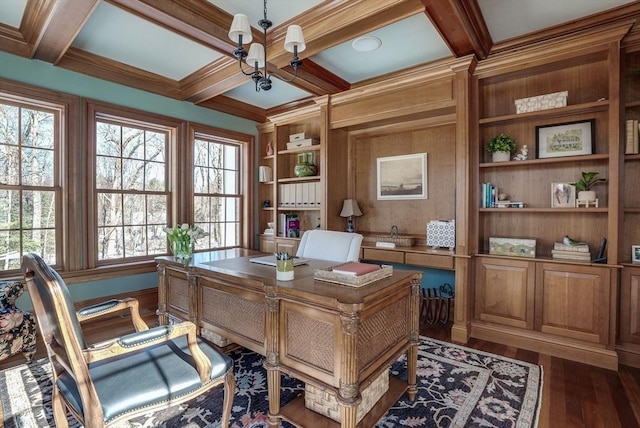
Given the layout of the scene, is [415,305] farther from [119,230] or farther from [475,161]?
[119,230]

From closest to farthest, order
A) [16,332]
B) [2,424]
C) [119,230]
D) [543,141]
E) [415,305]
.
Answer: [2,424] → [415,305] → [16,332] → [543,141] → [119,230]

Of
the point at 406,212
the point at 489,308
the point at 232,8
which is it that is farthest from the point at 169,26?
the point at 489,308

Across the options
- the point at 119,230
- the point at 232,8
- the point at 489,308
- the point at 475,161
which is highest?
the point at 232,8

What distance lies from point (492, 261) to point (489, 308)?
0.45m

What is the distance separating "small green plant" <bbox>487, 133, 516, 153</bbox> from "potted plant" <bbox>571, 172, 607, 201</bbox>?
60cm

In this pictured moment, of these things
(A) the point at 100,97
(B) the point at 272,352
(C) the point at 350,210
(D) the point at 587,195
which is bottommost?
(B) the point at 272,352

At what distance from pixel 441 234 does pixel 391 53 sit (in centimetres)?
189

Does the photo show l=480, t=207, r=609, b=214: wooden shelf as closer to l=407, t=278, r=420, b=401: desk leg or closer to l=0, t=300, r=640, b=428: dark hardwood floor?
l=0, t=300, r=640, b=428: dark hardwood floor

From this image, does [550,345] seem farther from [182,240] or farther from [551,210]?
[182,240]

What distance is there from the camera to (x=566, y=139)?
281cm

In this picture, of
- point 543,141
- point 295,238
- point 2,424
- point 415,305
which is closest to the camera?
point 2,424

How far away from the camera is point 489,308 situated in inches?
118

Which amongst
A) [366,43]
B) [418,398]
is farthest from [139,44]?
[418,398]

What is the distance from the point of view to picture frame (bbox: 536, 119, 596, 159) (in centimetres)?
271
